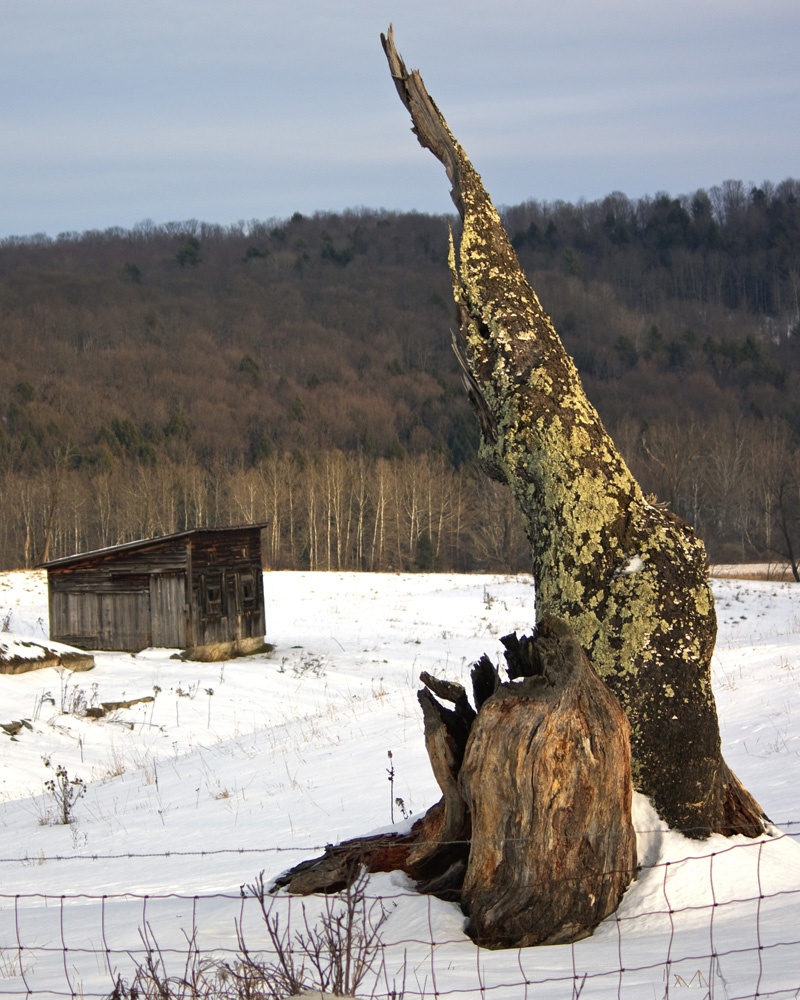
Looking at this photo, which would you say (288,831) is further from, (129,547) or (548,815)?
(129,547)

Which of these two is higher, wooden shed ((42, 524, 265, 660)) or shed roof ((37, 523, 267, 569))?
shed roof ((37, 523, 267, 569))

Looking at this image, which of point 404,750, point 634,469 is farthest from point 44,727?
point 634,469

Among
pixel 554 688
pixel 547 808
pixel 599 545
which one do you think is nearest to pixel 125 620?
pixel 599 545

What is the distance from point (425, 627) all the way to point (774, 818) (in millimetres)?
26366

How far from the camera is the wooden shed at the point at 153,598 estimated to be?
2678 centimetres

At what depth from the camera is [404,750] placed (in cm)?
1134

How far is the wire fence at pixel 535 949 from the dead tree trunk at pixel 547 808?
0.12 metres

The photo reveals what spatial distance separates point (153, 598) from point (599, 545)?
76.0 feet

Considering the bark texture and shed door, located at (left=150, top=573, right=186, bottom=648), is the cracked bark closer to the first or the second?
the bark texture

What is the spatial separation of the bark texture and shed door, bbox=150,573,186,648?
863 inches

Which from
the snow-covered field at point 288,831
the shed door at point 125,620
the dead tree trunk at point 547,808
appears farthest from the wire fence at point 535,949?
the shed door at point 125,620

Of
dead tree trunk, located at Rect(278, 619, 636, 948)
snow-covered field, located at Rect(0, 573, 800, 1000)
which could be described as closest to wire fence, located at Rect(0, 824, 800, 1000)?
snow-covered field, located at Rect(0, 573, 800, 1000)

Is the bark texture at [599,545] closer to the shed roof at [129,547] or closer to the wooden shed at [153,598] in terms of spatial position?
the shed roof at [129,547]

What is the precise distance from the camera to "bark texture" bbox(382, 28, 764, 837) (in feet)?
17.0
